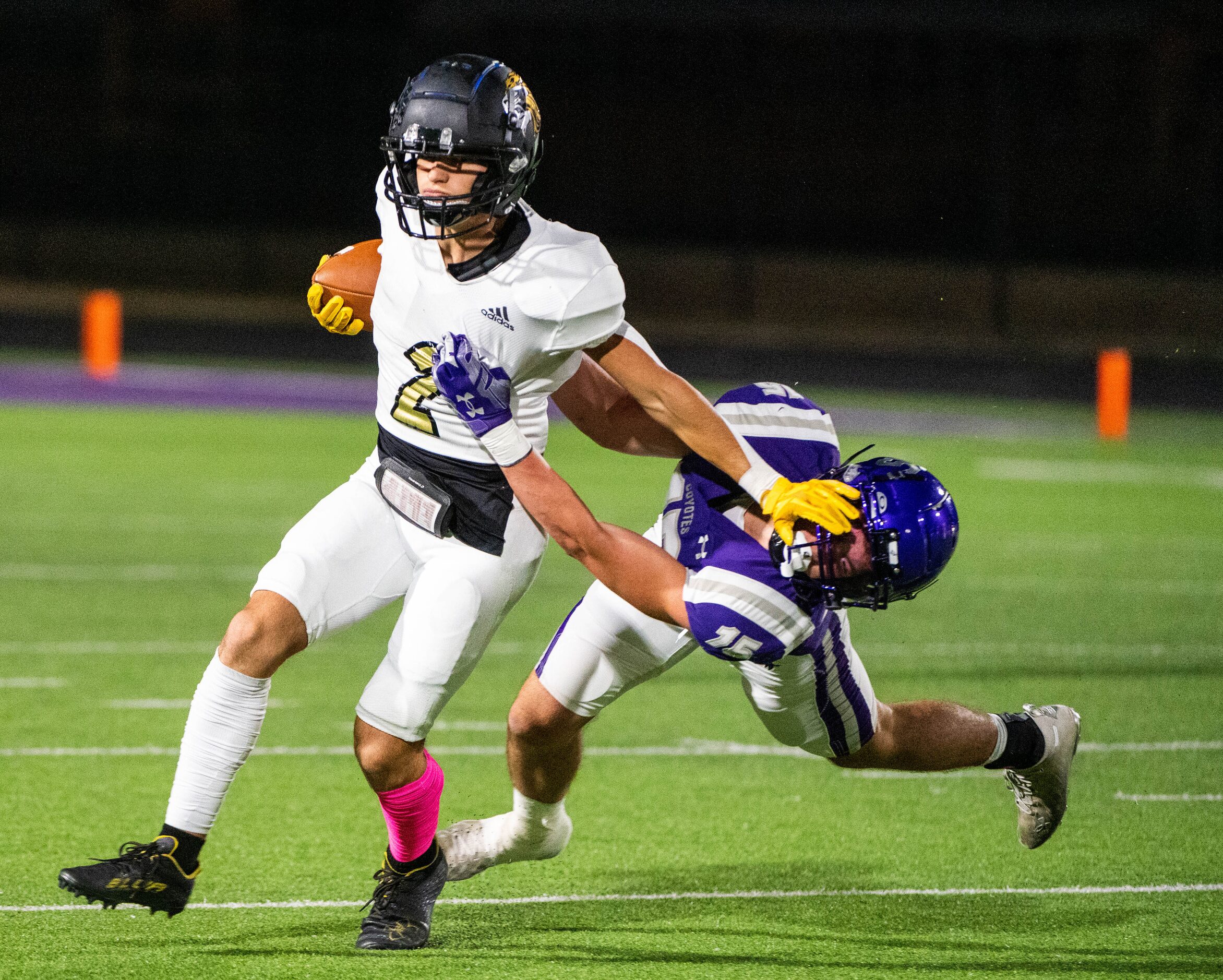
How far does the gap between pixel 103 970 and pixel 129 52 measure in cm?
2618

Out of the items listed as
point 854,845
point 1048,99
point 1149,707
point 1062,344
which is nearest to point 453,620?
point 854,845

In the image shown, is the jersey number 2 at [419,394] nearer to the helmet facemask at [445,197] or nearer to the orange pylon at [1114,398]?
the helmet facemask at [445,197]

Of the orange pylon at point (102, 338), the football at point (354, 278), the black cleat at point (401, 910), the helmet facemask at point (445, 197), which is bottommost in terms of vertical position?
the orange pylon at point (102, 338)

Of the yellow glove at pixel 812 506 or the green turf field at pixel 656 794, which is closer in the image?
the yellow glove at pixel 812 506

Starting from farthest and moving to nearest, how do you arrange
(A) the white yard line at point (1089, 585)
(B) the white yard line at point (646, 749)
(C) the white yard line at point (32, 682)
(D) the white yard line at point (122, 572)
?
1. (A) the white yard line at point (1089, 585)
2. (D) the white yard line at point (122, 572)
3. (C) the white yard line at point (32, 682)
4. (B) the white yard line at point (646, 749)

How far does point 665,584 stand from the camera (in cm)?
368

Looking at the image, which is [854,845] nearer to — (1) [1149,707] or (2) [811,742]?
(2) [811,742]

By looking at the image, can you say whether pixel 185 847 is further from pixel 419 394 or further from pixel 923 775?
pixel 923 775

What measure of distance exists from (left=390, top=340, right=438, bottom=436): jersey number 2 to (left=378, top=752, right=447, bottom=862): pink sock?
72 centimetres

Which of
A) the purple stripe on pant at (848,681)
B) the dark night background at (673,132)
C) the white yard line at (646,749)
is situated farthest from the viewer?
the dark night background at (673,132)

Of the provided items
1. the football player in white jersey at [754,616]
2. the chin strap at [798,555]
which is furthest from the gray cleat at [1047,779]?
the chin strap at [798,555]

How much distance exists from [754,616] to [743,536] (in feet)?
0.85

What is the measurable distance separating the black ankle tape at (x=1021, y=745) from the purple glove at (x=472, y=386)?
146cm

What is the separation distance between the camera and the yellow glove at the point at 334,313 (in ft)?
13.4
